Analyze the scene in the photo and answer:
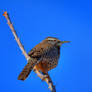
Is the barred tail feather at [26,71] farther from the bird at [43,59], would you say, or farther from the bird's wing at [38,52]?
the bird's wing at [38,52]

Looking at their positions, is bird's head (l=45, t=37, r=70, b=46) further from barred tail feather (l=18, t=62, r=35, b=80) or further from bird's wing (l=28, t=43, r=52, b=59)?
barred tail feather (l=18, t=62, r=35, b=80)

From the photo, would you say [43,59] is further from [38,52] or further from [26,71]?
[26,71]

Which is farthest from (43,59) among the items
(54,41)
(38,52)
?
(54,41)

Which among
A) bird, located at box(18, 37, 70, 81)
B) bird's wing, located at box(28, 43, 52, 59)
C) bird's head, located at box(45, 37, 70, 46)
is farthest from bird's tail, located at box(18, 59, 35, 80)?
bird's head, located at box(45, 37, 70, 46)

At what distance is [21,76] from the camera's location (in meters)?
1.22

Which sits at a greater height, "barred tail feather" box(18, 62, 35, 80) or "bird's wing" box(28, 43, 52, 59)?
"bird's wing" box(28, 43, 52, 59)

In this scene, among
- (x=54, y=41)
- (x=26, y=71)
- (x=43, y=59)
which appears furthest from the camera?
(x=54, y=41)

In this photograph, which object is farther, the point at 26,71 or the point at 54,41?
the point at 54,41

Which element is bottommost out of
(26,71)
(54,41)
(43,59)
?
(26,71)

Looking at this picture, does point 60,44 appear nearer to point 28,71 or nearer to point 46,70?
point 46,70

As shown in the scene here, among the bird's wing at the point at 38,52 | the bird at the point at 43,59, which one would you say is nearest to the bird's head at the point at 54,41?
the bird at the point at 43,59

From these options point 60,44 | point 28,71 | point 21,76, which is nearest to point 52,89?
point 21,76

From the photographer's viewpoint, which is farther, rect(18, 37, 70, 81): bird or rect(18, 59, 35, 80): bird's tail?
rect(18, 37, 70, 81): bird

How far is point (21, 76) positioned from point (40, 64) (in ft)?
1.73
